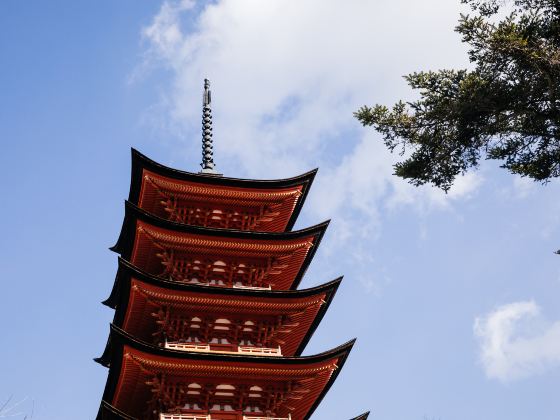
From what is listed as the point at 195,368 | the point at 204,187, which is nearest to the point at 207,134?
the point at 204,187

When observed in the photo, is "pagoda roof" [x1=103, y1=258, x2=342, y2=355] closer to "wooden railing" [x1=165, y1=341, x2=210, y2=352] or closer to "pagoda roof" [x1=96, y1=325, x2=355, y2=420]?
"wooden railing" [x1=165, y1=341, x2=210, y2=352]

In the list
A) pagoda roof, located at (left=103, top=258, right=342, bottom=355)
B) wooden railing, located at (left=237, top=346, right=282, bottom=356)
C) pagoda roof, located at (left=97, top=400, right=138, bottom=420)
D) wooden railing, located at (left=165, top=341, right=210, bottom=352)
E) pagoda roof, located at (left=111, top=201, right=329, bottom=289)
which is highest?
pagoda roof, located at (left=111, top=201, right=329, bottom=289)

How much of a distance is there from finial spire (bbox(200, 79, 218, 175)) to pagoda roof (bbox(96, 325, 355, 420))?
8.71 metres

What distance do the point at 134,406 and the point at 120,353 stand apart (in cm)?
249

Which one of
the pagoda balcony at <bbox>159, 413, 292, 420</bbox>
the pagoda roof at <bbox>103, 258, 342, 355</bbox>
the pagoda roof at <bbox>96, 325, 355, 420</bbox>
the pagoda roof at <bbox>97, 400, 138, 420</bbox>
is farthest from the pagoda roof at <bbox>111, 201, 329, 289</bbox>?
the pagoda roof at <bbox>97, 400, 138, 420</bbox>

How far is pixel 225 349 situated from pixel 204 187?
570cm

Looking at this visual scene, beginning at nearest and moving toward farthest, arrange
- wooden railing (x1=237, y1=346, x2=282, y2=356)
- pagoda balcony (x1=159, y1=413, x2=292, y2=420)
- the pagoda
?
pagoda balcony (x1=159, y1=413, x2=292, y2=420)
the pagoda
wooden railing (x1=237, y1=346, x2=282, y2=356)

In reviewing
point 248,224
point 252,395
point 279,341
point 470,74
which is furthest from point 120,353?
point 470,74

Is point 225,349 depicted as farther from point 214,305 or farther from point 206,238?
point 206,238

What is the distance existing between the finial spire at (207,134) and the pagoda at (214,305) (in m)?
0.90

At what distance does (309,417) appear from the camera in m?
24.7

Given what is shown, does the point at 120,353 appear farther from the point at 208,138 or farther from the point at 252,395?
the point at 208,138

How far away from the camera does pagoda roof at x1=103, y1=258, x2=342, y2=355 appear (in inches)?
909

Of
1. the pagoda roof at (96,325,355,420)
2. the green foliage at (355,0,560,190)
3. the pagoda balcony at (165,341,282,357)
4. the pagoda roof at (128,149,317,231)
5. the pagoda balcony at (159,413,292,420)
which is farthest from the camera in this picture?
Result: the pagoda roof at (128,149,317,231)
